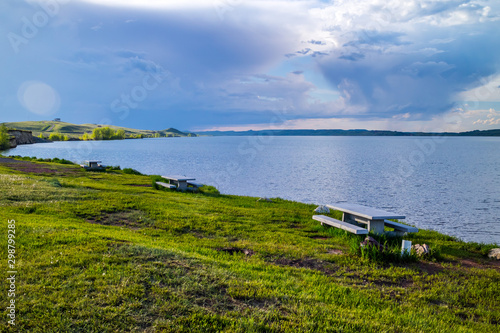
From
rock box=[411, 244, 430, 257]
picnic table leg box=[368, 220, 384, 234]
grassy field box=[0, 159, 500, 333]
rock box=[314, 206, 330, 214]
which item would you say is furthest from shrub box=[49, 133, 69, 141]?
rock box=[411, 244, 430, 257]

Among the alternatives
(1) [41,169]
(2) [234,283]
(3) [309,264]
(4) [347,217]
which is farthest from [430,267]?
(1) [41,169]

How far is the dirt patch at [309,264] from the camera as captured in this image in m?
7.89

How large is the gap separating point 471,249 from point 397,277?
5621 mm

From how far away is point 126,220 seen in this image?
12.3 metres

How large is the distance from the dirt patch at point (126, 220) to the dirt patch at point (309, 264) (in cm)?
573

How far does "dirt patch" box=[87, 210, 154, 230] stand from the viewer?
11.7 m

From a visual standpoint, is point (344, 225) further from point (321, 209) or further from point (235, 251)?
point (235, 251)

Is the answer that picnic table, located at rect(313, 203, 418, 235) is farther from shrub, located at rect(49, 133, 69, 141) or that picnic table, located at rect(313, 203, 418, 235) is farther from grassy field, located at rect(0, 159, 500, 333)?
shrub, located at rect(49, 133, 69, 141)

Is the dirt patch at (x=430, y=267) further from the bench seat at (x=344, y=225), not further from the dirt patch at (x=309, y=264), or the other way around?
the dirt patch at (x=309, y=264)

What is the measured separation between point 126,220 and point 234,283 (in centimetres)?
777

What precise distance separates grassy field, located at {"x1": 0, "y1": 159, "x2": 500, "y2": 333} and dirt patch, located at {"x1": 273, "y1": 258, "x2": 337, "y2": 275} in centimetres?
3

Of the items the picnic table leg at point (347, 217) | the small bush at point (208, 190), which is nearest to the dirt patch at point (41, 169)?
the small bush at point (208, 190)

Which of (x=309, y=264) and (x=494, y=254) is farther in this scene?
(x=494, y=254)

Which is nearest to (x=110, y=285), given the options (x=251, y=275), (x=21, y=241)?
(x=251, y=275)
